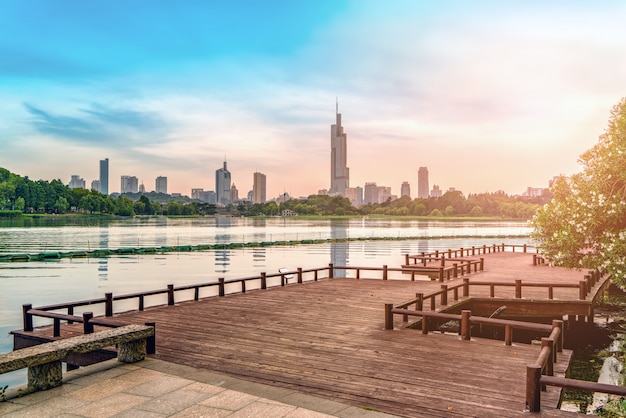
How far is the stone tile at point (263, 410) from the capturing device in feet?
24.7

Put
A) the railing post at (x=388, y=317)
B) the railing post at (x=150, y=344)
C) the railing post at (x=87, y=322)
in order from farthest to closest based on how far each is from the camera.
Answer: the railing post at (x=388, y=317) < the railing post at (x=87, y=322) < the railing post at (x=150, y=344)

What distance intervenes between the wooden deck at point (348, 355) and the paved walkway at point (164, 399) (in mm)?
590

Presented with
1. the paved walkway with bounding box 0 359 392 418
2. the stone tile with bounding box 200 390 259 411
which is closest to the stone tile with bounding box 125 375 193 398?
the paved walkway with bounding box 0 359 392 418

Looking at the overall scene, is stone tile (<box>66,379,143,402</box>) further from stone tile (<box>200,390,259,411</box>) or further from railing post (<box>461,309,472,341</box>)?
railing post (<box>461,309,472,341</box>)

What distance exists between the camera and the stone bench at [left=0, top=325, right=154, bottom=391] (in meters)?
8.31

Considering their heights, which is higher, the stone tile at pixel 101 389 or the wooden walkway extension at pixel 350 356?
the stone tile at pixel 101 389

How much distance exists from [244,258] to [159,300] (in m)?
29.6

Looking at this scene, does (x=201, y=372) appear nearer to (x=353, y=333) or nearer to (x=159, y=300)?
(x=353, y=333)

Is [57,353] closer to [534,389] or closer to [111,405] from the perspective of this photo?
[111,405]

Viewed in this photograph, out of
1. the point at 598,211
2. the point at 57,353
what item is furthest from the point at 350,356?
the point at 598,211

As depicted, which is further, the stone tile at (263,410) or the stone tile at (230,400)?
the stone tile at (230,400)

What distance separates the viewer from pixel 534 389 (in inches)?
314

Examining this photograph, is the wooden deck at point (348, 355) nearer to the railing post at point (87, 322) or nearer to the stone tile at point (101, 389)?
the railing post at point (87, 322)

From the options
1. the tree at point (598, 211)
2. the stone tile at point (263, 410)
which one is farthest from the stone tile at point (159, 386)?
the tree at point (598, 211)
